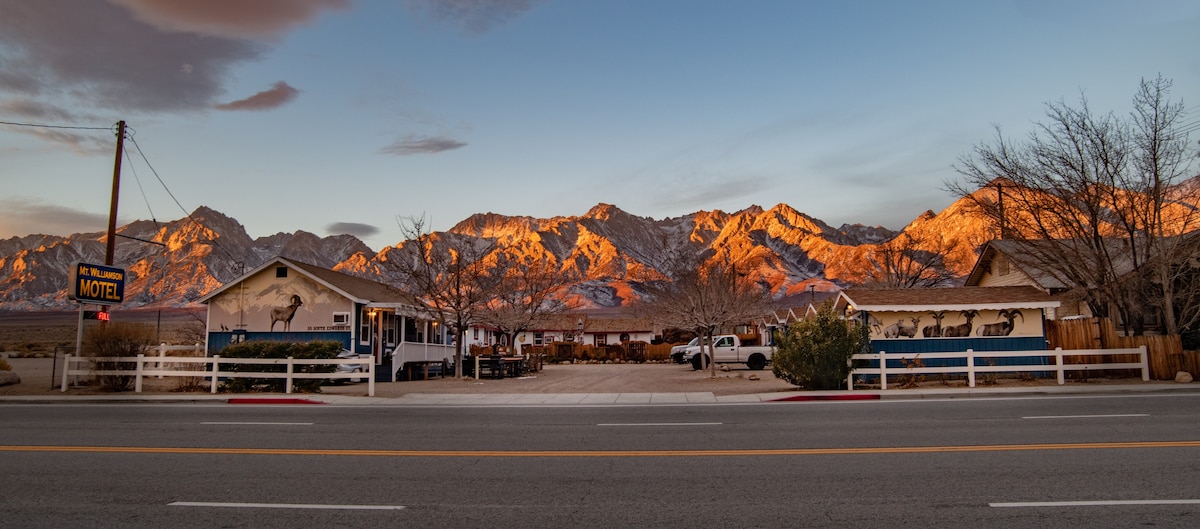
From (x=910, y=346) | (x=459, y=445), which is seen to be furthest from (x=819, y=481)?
(x=910, y=346)

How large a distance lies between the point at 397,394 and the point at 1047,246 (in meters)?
22.3

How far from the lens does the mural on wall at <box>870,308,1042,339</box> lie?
25.7 meters

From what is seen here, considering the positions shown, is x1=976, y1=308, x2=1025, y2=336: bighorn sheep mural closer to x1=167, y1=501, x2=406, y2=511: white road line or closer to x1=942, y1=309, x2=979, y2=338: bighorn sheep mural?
x1=942, y1=309, x2=979, y2=338: bighorn sheep mural

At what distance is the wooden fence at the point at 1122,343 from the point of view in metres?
23.0

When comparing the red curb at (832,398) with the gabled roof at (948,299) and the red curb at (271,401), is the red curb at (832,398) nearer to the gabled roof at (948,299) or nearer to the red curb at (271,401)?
the gabled roof at (948,299)

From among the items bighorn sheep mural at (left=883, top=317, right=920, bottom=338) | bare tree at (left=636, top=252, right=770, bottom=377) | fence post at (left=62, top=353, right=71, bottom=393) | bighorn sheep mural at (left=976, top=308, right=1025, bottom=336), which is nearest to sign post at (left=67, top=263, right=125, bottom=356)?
fence post at (left=62, top=353, right=71, bottom=393)

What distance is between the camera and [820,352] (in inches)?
869

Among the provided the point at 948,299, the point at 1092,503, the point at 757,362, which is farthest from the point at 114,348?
the point at 757,362

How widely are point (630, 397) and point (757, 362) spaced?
21.1m

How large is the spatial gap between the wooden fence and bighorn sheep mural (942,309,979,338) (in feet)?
8.17

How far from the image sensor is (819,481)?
27.7 feet

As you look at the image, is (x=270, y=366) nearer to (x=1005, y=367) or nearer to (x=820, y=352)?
(x=820, y=352)

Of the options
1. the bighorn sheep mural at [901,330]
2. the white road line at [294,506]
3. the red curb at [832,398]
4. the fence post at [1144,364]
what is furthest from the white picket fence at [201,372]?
the fence post at [1144,364]

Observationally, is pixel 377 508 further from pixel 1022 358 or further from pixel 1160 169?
pixel 1160 169
